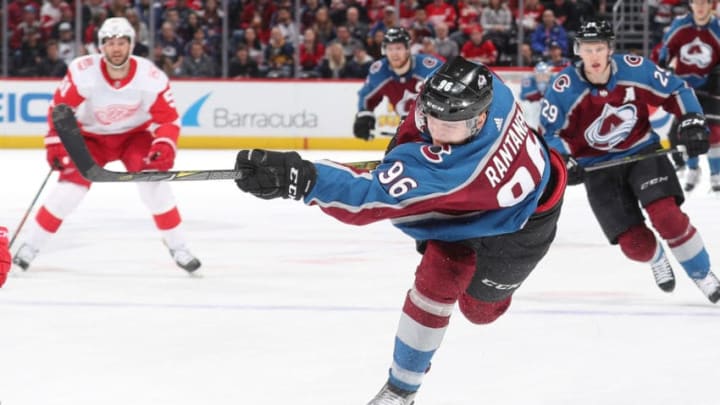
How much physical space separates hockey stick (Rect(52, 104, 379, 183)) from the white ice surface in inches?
21.4

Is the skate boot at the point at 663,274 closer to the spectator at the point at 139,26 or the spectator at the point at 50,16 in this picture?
the spectator at the point at 139,26

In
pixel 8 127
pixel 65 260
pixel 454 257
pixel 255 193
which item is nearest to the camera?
pixel 255 193

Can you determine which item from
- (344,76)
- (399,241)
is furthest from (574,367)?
(344,76)

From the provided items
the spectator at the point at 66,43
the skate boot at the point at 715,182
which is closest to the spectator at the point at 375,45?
the spectator at the point at 66,43

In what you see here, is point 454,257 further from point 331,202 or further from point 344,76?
point 344,76

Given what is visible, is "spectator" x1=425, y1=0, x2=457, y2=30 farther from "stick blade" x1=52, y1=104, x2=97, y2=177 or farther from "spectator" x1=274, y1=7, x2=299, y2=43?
"stick blade" x1=52, y1=104, x2=97, y2=177

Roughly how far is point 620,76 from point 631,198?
43 cm

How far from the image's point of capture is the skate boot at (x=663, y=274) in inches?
175

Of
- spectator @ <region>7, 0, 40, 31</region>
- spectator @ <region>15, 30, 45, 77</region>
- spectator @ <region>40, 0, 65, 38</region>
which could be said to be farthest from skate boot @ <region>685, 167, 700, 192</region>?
spectator @ <region>7, 0, 40, 31</region>

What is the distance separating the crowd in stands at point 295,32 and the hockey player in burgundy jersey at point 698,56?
11.2 feet

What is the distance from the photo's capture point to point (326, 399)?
119 inches

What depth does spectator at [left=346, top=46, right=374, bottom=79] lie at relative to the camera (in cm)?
1147

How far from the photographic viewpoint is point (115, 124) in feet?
16.6

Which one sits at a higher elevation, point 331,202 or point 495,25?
point 331,202
